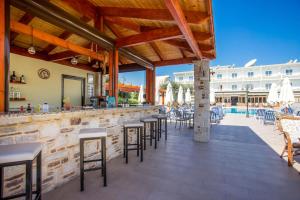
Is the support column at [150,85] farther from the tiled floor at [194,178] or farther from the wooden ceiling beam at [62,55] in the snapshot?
the tiled floor at [194,178]

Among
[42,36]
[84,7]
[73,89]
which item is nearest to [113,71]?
[84,7]

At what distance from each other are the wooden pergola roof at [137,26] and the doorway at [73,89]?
86 cm

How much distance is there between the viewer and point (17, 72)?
5.32m

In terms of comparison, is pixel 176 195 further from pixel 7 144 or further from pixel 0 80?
pixel 0 80

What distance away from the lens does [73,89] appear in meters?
7.29

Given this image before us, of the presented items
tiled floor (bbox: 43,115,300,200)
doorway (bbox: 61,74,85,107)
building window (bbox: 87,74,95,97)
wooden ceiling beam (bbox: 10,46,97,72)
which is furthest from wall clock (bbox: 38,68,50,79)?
tiled floor (bbox: 43,115,300,200)

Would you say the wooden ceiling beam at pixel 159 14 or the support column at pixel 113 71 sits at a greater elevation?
the wooden ceiling beam at pixel 159 14

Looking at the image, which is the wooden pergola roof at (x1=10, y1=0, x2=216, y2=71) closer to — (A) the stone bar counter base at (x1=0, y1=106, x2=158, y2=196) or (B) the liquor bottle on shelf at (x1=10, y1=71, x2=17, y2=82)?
(B) the liquor bottle on shelf at (x1=10, y1=71, x2=17, y2=82)

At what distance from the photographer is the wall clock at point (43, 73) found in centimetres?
599

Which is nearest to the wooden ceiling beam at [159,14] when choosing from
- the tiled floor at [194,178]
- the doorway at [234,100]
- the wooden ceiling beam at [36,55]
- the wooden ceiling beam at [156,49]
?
the wooden ceiling beam at [156,49]

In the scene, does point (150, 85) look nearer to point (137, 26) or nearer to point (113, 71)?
point (113, 71)

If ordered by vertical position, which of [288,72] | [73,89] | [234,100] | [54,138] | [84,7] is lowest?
[54,138]

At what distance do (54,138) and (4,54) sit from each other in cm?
132

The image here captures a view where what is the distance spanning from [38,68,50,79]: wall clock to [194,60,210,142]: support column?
582 cm
